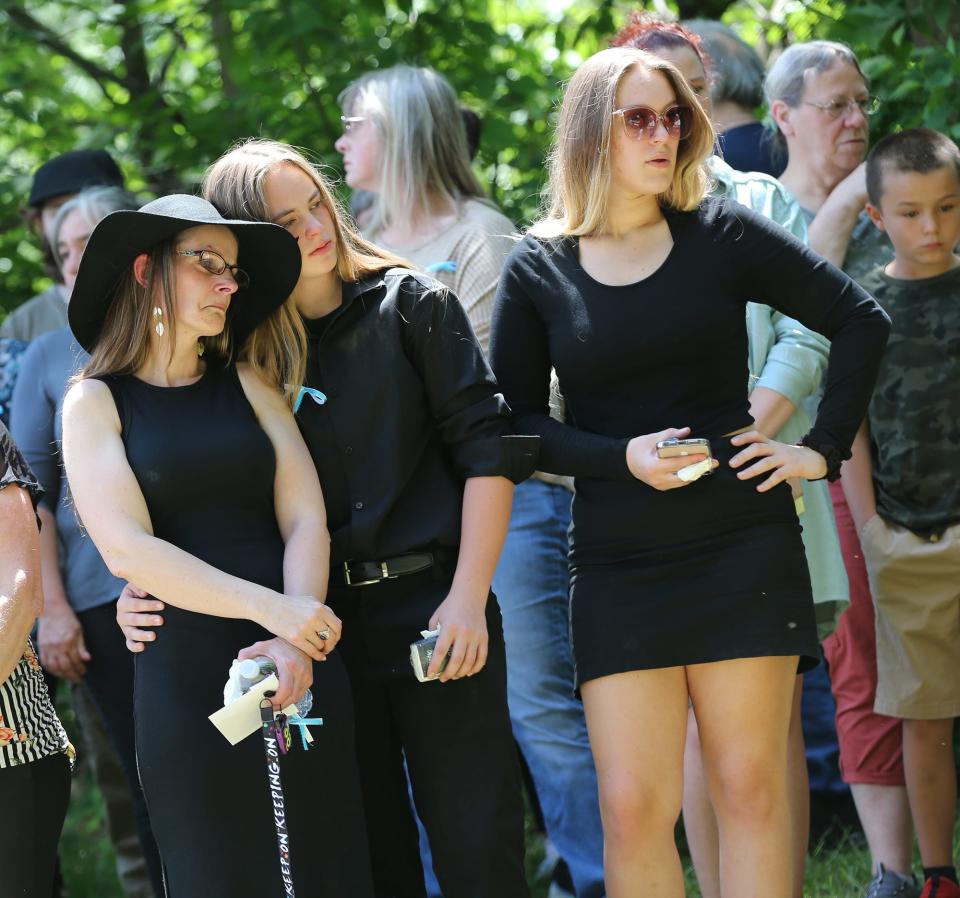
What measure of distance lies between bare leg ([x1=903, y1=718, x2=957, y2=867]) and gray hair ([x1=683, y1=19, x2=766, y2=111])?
217cm

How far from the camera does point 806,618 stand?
3.19 meters

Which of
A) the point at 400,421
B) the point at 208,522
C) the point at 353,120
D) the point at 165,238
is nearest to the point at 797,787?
the point at 400,421

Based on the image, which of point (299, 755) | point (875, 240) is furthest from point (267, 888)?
point (875, 240)

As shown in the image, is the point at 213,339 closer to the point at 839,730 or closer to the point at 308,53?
the point at 839,730

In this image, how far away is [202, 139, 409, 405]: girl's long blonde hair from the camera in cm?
340

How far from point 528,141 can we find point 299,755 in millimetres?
3860

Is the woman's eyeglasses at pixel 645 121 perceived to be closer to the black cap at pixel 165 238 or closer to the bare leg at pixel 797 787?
the black cap at pixel 165 238

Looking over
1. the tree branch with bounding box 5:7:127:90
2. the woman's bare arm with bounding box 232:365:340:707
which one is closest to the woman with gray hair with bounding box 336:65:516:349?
the woman's bare arm with bounding box 232:365:340:707

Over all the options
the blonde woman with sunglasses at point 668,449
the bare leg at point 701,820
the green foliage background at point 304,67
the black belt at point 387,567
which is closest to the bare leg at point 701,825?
the bare leg at point 701,820

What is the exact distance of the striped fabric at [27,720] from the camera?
3.09m

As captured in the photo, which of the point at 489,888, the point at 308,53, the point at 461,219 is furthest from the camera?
the point at 308,53

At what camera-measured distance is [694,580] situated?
319cm

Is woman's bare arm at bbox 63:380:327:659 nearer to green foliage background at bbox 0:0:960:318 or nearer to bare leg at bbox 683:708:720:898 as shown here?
bare leg at bbox 683:708:720:898

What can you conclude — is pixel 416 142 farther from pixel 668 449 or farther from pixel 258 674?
pixel 258 674
